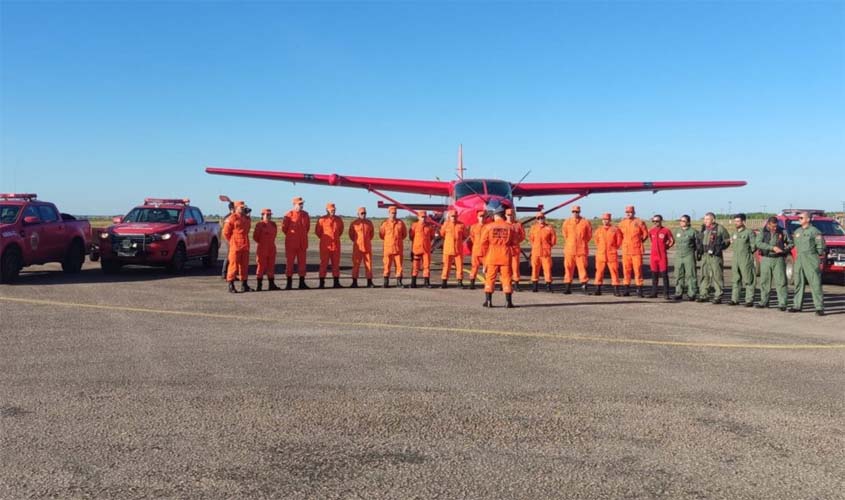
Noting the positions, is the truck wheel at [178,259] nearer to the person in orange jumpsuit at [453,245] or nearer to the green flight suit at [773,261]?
the person in orange jumpsuit at [453,245]

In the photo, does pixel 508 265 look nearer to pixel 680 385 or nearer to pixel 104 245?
pixel 680 385

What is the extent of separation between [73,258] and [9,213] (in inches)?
81.7

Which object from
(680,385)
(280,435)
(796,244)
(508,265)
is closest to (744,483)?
(680,385)

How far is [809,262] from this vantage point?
34.6ft

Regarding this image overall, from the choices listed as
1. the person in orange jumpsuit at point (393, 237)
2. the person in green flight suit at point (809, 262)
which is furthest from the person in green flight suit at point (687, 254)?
the person in orange jumpsuit at point (393, 237)

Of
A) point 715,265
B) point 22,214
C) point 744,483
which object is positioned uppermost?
point 22,214

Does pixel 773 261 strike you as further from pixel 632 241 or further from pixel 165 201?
pixel 165 201

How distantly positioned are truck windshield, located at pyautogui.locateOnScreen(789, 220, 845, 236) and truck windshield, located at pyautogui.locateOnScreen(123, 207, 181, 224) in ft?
53.0

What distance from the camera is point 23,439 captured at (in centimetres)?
416

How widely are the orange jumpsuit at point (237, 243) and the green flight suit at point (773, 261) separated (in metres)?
9.50

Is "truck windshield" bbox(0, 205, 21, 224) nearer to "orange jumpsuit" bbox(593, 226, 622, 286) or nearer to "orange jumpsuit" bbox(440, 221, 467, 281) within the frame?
"orange jumpsuit" bbox(440, 221, 467, 281)

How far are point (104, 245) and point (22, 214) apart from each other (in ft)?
Result: 6.41

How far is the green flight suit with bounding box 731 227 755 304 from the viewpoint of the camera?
11586mm

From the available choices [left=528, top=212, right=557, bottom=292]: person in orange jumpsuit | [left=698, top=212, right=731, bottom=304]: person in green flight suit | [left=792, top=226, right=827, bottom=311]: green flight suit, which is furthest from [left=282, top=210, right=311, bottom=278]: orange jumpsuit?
→ [left=792, top=226, right=827, bottom=311]: green flight suit
